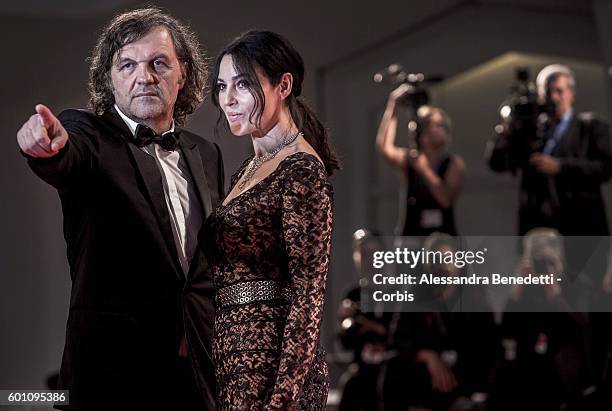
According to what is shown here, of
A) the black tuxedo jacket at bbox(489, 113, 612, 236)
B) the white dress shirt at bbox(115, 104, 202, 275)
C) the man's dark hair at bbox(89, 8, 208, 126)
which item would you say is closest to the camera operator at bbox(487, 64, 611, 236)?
the black tuxedo jacket at bbox(489, 113, 612, 236)

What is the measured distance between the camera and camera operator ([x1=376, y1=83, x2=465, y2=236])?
406cm

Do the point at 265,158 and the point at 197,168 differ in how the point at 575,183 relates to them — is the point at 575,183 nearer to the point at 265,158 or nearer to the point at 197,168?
the point at 197,168

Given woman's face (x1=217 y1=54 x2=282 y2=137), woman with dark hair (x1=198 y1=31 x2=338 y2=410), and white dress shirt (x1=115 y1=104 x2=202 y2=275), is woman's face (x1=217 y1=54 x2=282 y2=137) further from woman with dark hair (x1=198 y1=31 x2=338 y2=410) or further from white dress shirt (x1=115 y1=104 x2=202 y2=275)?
white dress shirt (x1=115 y1=104 x2=202 y2=275)

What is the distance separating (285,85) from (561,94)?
2.38 m

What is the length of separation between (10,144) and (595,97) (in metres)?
2.27

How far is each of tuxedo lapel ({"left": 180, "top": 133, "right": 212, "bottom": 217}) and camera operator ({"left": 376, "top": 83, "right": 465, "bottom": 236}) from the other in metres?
1.85

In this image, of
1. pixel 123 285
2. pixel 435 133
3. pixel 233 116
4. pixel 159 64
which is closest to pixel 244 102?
pixel 233 116

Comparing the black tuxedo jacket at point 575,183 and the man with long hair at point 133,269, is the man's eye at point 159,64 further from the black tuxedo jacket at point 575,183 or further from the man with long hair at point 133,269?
the black tuxedo jacket at point 575,183

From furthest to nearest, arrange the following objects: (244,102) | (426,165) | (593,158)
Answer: (426,165)
(593,158)
(244,102)

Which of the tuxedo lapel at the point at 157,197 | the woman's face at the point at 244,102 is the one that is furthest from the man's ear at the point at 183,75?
the woman's face at the point at 244,102

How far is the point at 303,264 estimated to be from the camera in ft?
5.99

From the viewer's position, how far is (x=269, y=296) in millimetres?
1881

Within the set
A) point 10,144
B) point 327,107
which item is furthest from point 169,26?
point 327,107

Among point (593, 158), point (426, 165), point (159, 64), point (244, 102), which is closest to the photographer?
point (244, 102)
